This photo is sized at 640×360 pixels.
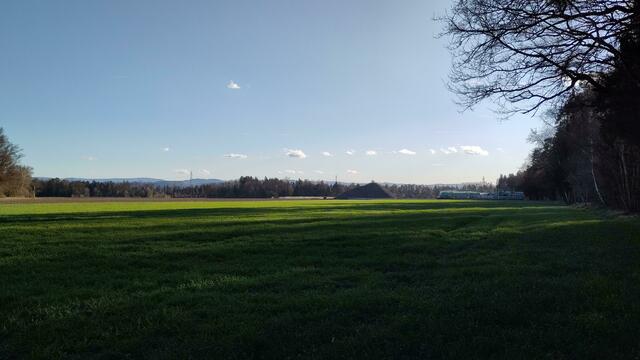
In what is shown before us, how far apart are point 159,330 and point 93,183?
16421 cm

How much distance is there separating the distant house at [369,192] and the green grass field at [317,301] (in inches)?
6621

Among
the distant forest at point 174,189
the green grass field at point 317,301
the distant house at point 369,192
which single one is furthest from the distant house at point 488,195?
the green grass field at point 317,301

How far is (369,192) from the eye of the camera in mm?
191750

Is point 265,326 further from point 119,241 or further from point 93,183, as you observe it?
point 93,183

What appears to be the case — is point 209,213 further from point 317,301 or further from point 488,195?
point 488,195

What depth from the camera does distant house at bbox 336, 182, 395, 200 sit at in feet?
614

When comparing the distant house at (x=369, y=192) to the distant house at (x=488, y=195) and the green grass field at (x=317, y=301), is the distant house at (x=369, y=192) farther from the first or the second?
the green grass field at (x=317, y=301)

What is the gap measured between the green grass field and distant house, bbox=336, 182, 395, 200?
552 feet

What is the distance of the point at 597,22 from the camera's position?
44.0 feet

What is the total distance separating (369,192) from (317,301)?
183 metres

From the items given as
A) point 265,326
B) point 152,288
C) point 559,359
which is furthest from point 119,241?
point 559,359

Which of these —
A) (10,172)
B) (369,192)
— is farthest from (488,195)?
(10,172)

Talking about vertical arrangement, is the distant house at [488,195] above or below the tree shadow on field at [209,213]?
above

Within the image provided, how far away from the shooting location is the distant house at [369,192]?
18725 cm
